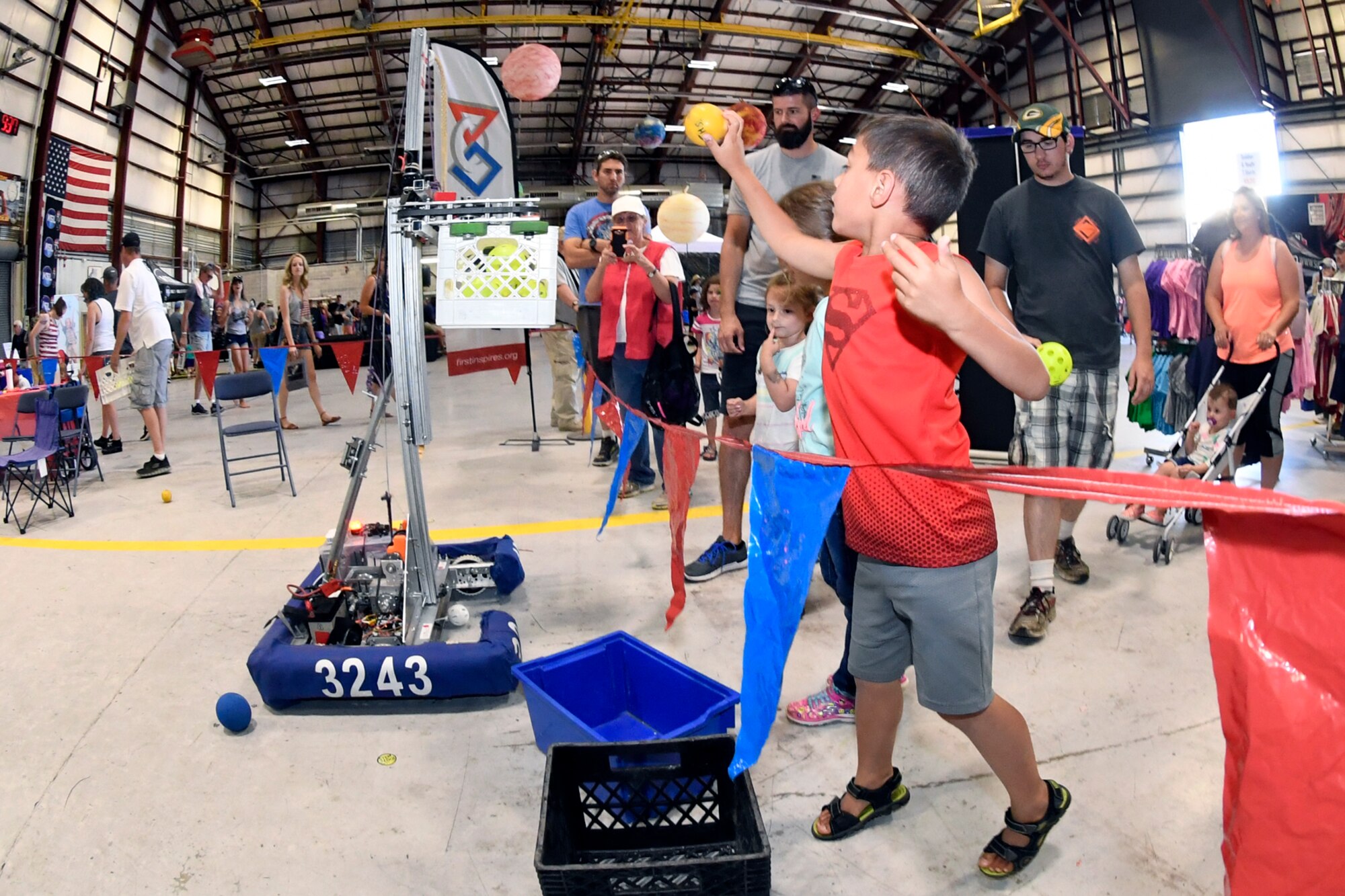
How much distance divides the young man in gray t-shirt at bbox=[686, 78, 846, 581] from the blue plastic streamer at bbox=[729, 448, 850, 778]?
4.89 feet

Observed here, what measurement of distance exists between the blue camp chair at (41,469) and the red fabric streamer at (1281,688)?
5.86 meters

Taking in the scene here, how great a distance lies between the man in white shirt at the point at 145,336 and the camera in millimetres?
6648

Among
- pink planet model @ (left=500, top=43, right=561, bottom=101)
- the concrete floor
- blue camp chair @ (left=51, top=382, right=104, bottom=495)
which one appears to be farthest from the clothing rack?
blue camp chair @ (left=51, top=382, right=104, bottom=495)

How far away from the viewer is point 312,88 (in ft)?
72.4

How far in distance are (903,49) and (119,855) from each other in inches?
902

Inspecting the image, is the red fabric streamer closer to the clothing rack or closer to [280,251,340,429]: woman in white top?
[280,251,340,429]: woman in white top

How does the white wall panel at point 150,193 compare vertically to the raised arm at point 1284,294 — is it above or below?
above

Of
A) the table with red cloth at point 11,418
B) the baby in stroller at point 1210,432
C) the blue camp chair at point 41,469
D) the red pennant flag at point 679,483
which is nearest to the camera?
the red pennant flag at point 679,483

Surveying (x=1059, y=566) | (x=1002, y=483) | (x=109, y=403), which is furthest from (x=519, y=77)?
(x=1002, y=483)

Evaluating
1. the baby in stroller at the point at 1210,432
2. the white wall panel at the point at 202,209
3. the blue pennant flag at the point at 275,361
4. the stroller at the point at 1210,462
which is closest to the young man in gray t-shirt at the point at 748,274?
the stroller at the point at 1210,462

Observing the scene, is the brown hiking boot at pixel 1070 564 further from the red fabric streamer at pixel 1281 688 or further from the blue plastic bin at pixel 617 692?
the red fabric streamer at pixel 1281 688

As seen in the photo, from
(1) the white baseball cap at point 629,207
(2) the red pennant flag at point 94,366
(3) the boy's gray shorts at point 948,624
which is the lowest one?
(3) the boy's gray shorts at point 948,624

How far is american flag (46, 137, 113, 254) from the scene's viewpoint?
648 inches

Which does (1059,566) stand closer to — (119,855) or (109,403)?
(119,855)
